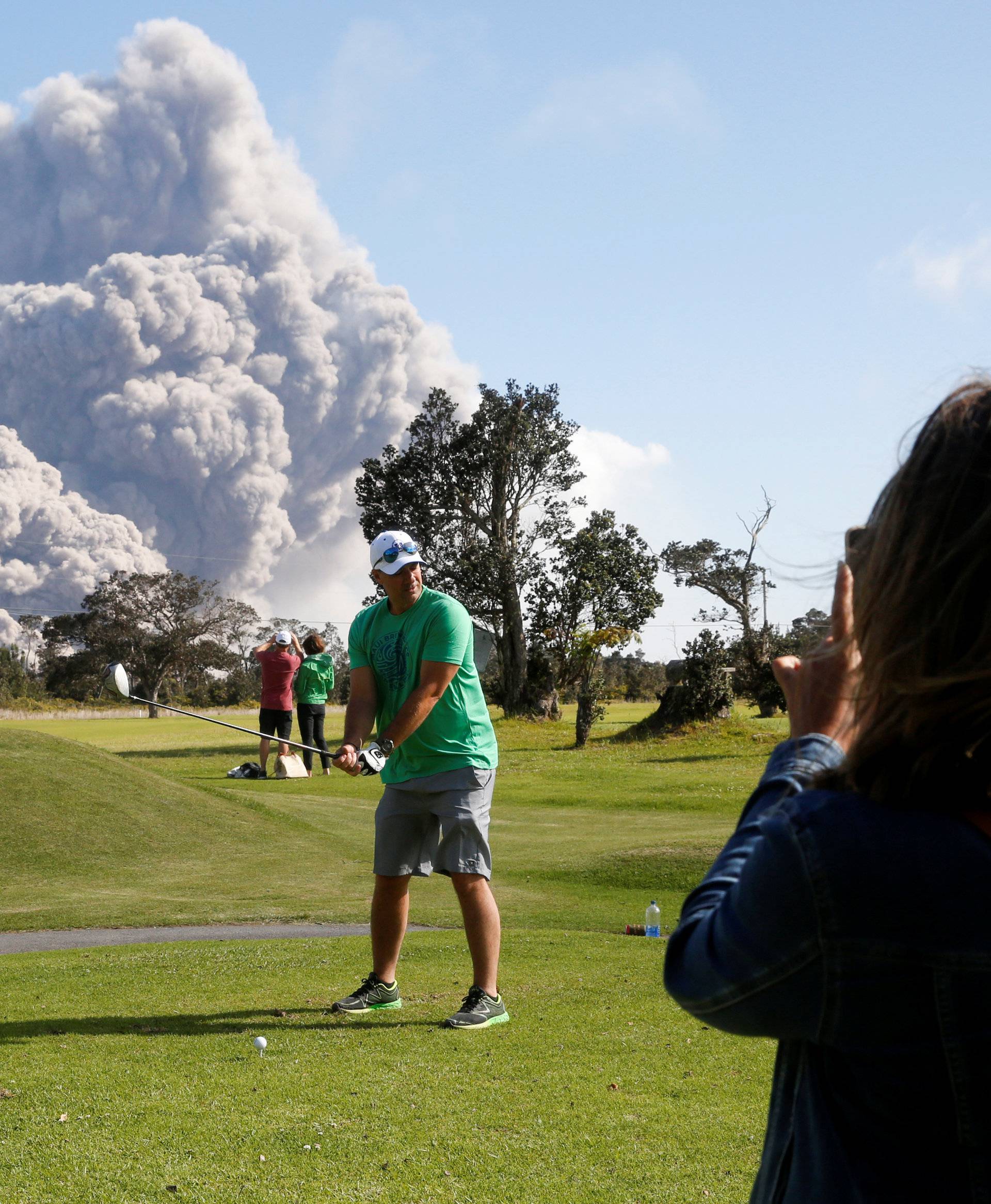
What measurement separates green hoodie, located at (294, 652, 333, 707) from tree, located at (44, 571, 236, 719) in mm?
60085

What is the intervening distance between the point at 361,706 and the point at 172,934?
13.9 feet

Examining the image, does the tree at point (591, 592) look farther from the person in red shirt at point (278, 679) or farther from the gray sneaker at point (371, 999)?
the gray sneaker at point (371, 999)

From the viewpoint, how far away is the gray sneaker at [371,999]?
5449 mm

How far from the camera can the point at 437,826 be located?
5.64 m

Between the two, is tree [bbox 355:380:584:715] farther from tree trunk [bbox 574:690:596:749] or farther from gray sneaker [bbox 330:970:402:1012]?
gray sneaker [bbox 330:970:402:1012]

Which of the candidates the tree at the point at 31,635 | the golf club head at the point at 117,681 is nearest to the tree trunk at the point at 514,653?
the golf club head at the point at 117,681

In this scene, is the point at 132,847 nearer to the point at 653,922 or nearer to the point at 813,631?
the point at 653,922

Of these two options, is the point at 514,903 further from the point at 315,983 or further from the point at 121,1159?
the point at 121,1159

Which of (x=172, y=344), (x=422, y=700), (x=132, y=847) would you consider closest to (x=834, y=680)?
(x=422, y=700)

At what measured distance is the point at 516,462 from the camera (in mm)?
43312

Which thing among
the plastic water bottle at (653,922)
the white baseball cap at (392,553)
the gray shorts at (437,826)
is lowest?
the plastic water bottle at (653,922)

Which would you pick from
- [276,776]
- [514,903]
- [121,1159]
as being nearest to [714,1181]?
[121,1159]

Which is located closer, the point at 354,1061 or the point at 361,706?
the point at 354,1061

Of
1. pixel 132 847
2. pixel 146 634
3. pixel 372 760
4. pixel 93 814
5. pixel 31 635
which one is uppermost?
pixel 146 634
